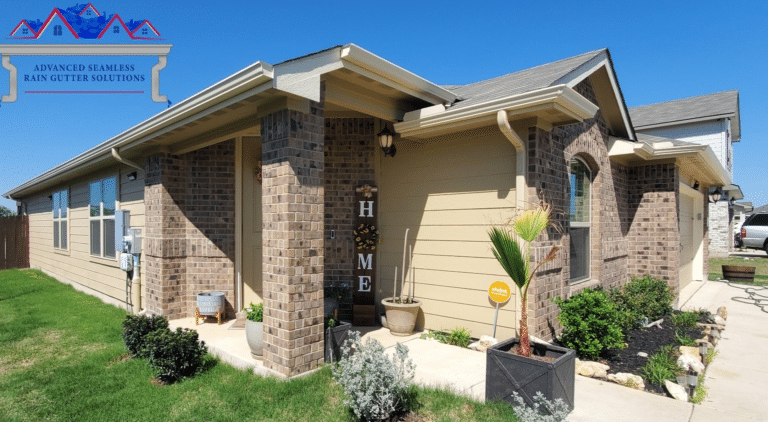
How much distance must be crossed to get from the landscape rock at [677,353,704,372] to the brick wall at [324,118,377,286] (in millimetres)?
3851

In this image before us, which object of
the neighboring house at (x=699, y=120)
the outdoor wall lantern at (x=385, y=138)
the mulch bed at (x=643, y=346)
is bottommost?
the mulch bed at (x=643, y=346)

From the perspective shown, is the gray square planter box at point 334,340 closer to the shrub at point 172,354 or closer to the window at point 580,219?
the shrub at point 172,354

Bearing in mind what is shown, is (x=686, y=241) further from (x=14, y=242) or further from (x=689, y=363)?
(x=14, y=242)

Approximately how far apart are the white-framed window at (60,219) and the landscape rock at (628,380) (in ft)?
39.5

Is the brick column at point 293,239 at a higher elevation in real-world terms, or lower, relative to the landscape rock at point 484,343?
higher

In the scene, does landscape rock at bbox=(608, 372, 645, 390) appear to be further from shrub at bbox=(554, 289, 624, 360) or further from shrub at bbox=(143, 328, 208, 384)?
shrub at bbox=(143, 328, 208, 384)

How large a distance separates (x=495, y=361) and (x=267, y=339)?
2.08 metres

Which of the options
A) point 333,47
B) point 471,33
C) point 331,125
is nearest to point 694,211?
point 471,33

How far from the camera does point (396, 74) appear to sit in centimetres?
426

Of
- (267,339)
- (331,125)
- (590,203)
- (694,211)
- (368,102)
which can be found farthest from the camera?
(694,211)

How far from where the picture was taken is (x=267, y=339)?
12.9ft

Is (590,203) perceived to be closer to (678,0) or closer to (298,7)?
(678,0)

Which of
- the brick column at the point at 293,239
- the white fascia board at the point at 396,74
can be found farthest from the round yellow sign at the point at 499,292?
the white fascia board at the point at 396,74

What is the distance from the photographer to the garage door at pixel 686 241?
905cm
